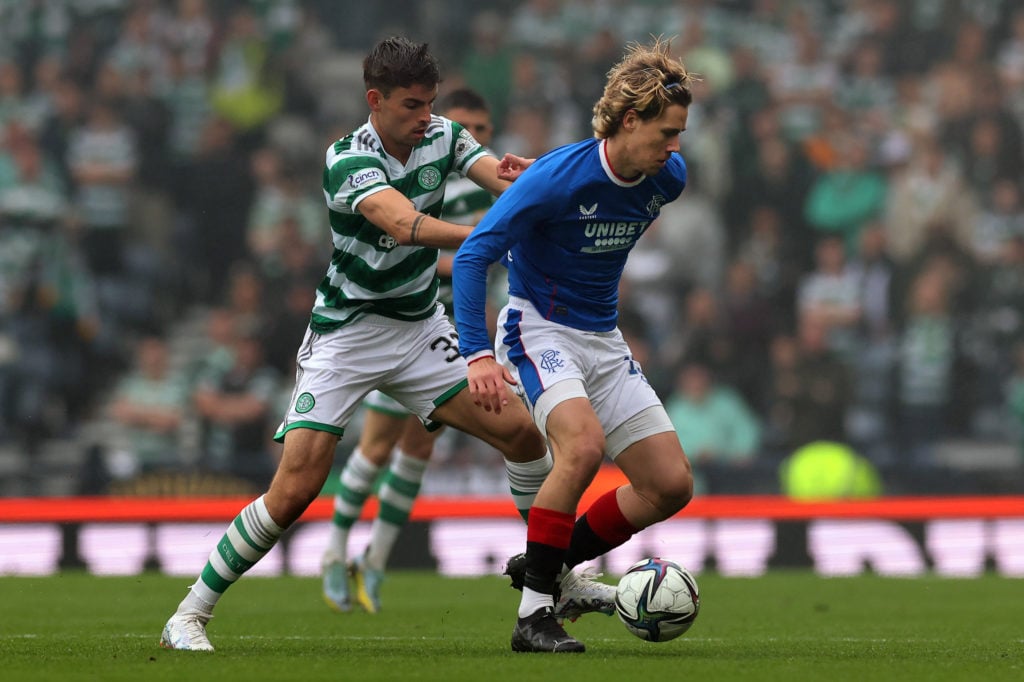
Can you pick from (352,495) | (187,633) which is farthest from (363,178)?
(352,495)

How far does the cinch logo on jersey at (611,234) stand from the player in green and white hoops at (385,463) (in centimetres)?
249

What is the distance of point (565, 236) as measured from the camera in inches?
260

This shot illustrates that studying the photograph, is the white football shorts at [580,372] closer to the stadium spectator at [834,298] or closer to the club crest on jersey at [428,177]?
the club crest on jersey at [428,177]

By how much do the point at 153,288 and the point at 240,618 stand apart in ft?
26.8

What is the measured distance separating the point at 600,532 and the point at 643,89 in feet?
5.95

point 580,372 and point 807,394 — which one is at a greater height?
point 807,394

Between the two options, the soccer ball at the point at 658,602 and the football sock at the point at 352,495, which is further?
the football sock at the point at 352,495

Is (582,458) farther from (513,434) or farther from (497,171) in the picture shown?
(497,171)

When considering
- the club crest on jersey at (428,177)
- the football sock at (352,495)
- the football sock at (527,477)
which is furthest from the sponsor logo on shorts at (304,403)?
the football sock at (352,495)

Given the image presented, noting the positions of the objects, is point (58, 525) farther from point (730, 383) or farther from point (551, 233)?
point (551, 233)

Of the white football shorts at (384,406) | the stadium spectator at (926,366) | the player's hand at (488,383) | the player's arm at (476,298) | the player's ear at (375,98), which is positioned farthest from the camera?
the stadium spectator at (926,366)

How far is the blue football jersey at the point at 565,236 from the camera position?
20.8ft

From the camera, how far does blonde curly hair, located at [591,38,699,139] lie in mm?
6383

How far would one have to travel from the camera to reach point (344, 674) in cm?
556
